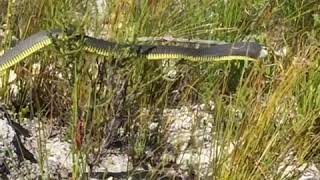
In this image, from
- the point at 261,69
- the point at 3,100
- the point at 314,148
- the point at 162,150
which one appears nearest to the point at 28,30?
the point at 3,100

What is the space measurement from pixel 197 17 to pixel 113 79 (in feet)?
2.46

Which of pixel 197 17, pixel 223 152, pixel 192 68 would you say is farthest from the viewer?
pixel 197 17

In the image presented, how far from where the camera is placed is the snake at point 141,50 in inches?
94.9

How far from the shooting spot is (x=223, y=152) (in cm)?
220

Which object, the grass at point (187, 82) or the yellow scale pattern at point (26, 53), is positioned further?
the yellow scale pattern at point (26, 53)

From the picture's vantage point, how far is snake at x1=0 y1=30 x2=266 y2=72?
2.41 metres

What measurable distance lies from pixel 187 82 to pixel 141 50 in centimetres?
28

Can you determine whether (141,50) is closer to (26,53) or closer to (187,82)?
(187,82)

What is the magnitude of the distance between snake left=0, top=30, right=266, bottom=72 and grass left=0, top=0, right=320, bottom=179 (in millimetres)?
38

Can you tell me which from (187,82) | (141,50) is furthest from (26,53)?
(187,82)

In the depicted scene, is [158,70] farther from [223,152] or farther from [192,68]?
[223,152]

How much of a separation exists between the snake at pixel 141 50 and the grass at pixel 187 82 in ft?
0.13

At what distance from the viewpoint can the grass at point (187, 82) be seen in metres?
2.24

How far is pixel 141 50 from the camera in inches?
99.5
